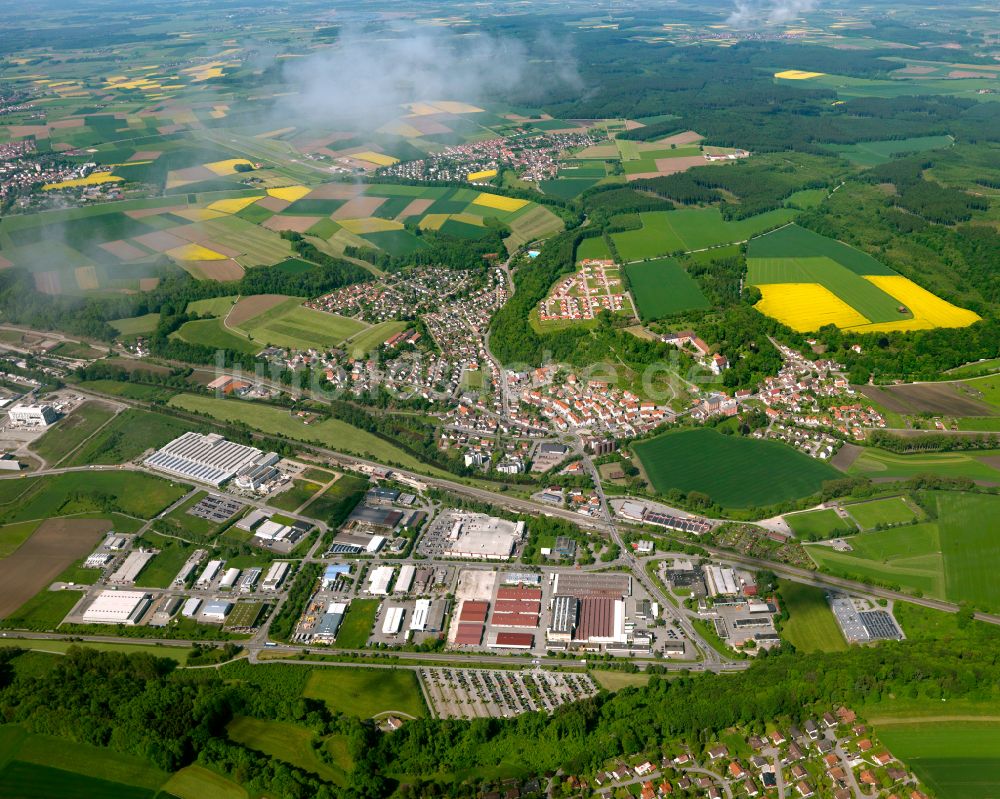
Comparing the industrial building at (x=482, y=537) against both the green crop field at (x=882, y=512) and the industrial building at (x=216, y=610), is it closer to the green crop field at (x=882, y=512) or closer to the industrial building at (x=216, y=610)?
the industrial building at (x=216, y=610)

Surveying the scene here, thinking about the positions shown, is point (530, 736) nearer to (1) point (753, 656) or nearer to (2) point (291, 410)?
(1) point (753, 656)

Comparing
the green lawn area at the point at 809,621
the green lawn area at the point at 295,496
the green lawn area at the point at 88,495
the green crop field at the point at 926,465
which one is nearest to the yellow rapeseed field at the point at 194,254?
the green lawn area at the point at 88,495

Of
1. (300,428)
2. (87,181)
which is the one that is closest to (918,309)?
(300,428)

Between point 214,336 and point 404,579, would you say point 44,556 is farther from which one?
point 214,336

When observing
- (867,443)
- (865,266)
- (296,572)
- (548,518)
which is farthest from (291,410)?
(865,266)

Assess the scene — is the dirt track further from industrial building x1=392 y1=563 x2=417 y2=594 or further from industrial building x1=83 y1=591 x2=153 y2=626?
industrial building x1=392 y1=563 x2=417 y2=594
